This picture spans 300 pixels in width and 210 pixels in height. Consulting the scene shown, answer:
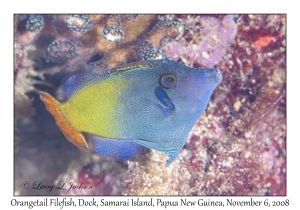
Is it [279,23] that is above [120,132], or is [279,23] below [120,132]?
above

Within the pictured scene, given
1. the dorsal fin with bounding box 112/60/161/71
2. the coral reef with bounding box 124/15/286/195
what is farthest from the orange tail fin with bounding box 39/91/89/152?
the coral reef with bounding box 124/15/286/195

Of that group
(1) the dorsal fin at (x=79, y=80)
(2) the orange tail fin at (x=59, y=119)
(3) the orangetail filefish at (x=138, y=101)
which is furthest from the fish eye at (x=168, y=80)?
(2) the orange tail fin at (x=59, y=119)

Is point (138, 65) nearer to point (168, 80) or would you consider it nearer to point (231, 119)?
point (168, 80)

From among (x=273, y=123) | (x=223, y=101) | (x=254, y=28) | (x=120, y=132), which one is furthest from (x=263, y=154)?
(x=120, y=132)

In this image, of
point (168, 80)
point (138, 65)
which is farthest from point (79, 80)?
point (168, 80)

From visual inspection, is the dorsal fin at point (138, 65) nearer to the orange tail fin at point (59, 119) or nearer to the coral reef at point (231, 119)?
the orange tail fin at point (59, 119)

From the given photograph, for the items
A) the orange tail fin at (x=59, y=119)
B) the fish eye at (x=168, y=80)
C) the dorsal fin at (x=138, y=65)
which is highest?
the dorsal fin at (x=138, y=65)

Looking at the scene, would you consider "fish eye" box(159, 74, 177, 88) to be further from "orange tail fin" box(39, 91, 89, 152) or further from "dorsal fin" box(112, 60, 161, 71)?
"orange tail fin" box(39, 91, 89, 152)
